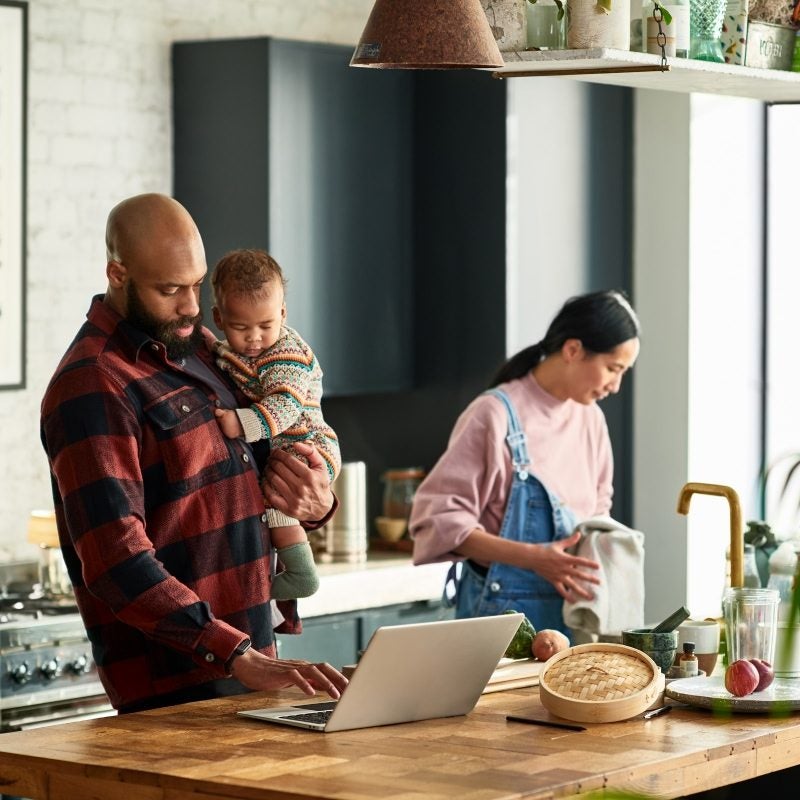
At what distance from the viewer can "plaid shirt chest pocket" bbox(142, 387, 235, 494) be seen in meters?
3.30

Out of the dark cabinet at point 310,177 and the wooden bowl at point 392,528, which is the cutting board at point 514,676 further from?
the wooden bowl at point 392,528

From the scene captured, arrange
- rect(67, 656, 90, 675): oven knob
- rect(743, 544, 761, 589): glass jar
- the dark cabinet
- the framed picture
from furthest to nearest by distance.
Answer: the dark cabinet → the framed picture → rect(67, 656, 90, 675): oven knob → rect(743, 544, 761, 589): glass jar

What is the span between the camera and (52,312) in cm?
554

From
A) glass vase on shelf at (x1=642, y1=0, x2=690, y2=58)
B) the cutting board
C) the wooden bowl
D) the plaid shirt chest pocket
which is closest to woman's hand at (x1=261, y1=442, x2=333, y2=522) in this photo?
the plaid shirt chest pocket

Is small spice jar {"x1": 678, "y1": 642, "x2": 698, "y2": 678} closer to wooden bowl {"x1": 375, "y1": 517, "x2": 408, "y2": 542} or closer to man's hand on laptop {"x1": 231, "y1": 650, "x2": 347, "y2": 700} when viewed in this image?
man's hand on laptop {"x1": 231, "y1": 650, "x2": 347, "y2": 700}

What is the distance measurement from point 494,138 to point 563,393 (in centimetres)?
171

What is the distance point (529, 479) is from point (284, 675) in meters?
1.51

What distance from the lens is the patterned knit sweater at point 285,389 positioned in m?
3.58

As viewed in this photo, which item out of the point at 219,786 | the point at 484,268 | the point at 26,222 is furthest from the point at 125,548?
the point at 484,268

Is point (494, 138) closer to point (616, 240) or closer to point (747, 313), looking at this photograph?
point (616, 240)

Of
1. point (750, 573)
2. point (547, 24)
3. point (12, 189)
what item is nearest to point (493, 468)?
point (750, 573)

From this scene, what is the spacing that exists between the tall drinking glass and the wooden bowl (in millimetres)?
2821

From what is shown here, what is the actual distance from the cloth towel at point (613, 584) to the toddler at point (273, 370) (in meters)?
0.91

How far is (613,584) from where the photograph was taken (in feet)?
14.3
